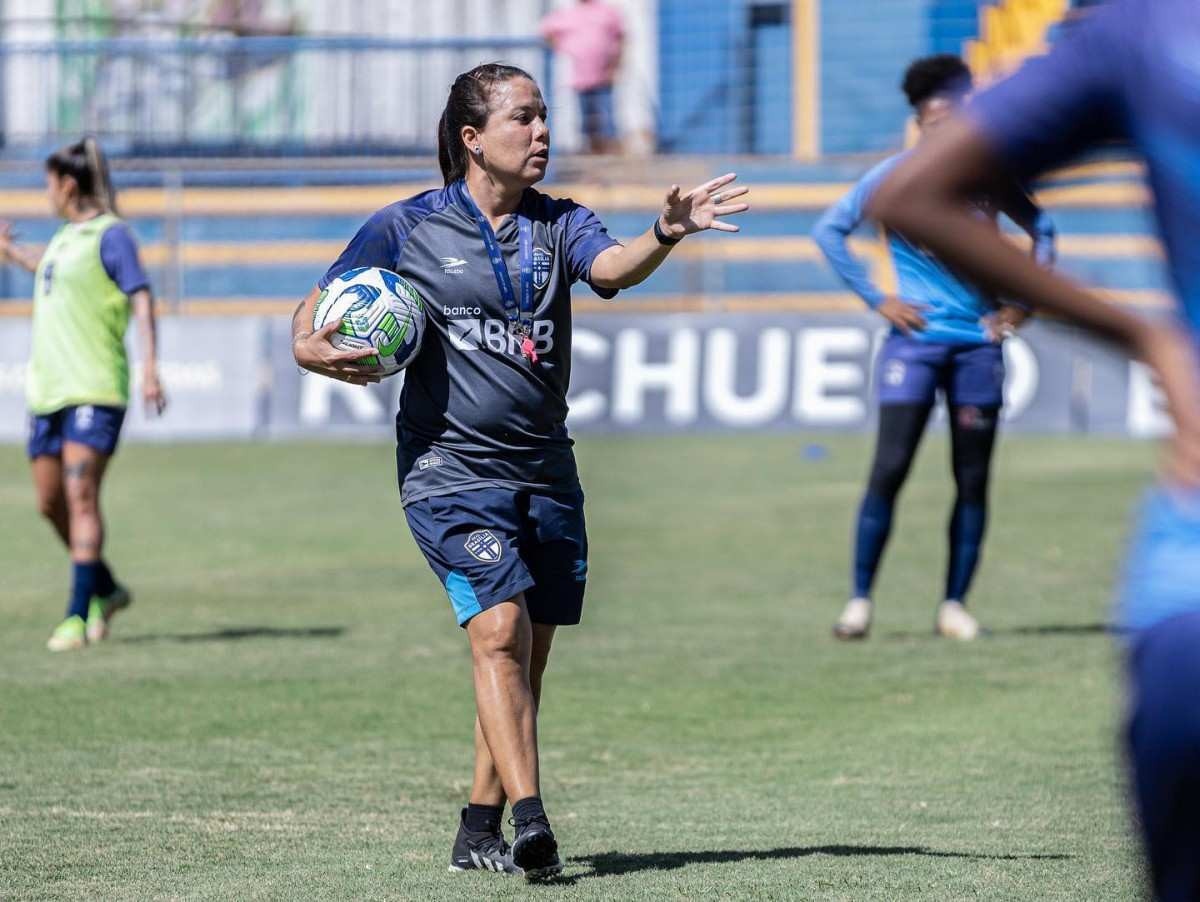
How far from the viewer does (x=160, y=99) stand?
25250mm

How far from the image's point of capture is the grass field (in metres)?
5.48

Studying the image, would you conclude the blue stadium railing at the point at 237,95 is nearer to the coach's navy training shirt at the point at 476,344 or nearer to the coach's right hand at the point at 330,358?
the coach's navy training shirt at the point at 476,344

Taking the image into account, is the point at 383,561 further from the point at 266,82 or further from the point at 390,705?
the point at 266,82

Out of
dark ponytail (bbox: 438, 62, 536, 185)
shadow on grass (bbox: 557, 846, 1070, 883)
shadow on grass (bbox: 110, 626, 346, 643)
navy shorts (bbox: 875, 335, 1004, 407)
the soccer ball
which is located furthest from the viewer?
shadow on grass (bbox: 110, 626, 346, 643)

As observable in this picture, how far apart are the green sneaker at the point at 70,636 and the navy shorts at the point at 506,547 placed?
458 cm

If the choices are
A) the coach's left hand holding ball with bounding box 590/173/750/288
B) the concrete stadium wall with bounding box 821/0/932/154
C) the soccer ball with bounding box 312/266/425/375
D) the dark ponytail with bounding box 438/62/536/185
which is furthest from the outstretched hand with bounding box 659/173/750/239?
the concrete stadium wall with bounding box 821/0/932/154

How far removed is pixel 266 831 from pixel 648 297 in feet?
55.8

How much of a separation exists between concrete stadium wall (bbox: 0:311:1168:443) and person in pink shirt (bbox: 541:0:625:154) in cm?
416

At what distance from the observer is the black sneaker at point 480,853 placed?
17.8 feet

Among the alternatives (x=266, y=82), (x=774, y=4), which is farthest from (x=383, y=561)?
(x=774, y=4)

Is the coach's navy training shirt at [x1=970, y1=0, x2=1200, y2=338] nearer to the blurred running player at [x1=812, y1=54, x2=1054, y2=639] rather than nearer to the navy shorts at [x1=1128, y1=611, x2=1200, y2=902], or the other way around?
the navy shorts at [x1=1128, y1=611, x2=1200, y2=902]

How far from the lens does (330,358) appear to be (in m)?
5.21

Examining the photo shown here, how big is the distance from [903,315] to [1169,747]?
6.39 meters

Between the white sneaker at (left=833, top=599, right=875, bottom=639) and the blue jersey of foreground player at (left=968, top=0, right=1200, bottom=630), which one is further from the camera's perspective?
the white sneaker at (left=833, top=599, right=875, bottom=639)
